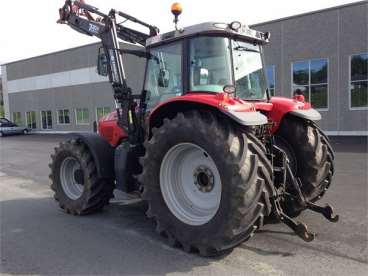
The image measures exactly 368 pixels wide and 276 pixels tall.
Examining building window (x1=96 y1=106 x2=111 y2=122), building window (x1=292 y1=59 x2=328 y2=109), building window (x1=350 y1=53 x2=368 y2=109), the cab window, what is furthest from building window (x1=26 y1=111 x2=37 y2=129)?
the cab window

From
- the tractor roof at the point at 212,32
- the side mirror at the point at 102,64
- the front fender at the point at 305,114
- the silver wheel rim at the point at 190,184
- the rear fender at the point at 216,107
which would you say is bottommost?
the silver wheel rim at the point at 190,184

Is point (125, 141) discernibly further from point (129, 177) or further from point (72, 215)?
point (72, 215)

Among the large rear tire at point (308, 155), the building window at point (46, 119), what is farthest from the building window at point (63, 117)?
the large rear tire at point (308, 155)

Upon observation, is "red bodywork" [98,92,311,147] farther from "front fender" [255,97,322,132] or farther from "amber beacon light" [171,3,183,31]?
"amber beacon light" [171,3,183,31]

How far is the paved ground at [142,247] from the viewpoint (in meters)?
4.02

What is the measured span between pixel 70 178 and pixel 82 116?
1156 inches

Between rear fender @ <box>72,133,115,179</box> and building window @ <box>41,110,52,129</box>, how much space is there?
34104mm

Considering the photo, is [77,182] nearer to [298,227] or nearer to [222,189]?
[222,189]

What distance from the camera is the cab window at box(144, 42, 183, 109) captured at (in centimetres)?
506

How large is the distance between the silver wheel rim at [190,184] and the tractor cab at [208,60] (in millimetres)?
787

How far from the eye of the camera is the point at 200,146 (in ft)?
13.9

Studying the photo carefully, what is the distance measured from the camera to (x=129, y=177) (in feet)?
18.3

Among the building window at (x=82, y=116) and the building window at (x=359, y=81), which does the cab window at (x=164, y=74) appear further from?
the building window at (x=82, y=116)

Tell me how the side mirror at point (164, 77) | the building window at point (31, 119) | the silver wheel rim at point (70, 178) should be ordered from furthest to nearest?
the building window at point (31, 119)
the silver wheel rim at point (70, 178)
the side mirror at point (164, 77)
